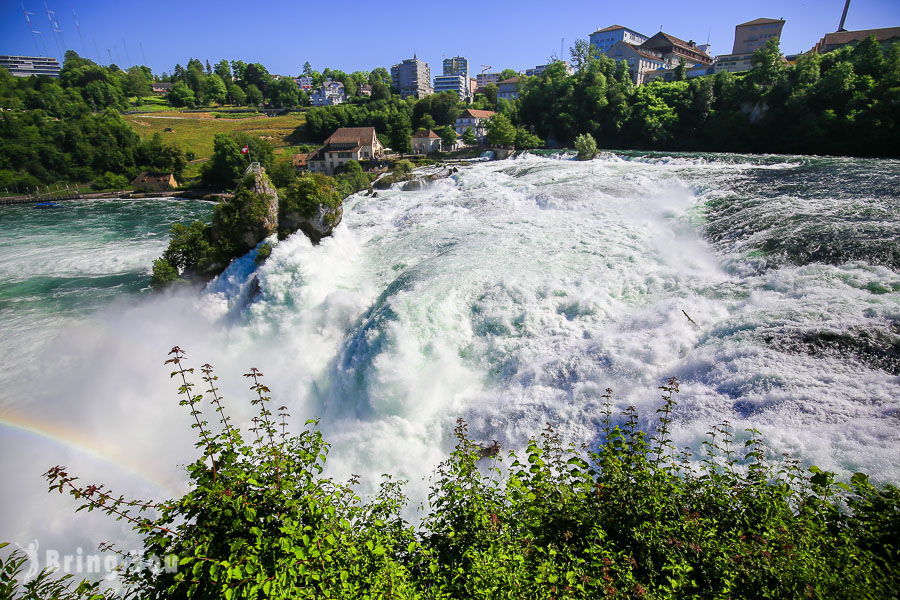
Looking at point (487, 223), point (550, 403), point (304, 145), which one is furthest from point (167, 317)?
point (304, 145)

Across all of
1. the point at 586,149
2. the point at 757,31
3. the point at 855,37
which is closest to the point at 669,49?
the point at 757,31

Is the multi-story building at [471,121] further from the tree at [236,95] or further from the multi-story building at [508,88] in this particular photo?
the tree at [236,95]

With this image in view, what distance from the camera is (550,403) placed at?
37.6 ft

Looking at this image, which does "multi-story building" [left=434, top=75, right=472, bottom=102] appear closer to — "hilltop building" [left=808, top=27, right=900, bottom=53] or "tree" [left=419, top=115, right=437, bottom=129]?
"tree" [left=419, top=115, right=437, bottom=129]

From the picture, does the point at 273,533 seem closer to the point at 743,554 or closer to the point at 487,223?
the point at 743,554

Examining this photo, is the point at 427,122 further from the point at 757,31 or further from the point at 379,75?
the point at 379,75

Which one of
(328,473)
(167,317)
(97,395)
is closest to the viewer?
(328,473)

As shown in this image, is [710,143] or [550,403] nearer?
[550,403]

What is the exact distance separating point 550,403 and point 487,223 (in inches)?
599

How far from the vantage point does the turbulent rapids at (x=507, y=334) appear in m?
9.84

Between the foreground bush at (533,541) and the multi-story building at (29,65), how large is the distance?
24902 cm

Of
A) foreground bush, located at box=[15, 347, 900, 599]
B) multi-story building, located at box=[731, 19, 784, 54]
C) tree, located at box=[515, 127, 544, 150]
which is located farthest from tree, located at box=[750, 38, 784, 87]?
foreground bush, located at box=[15, 347, 900, 599]

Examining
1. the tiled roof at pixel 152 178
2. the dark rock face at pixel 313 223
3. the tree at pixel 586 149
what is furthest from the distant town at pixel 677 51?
the tiled roof at pixel 152 178

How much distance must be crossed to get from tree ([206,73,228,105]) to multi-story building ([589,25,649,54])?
372 ft
